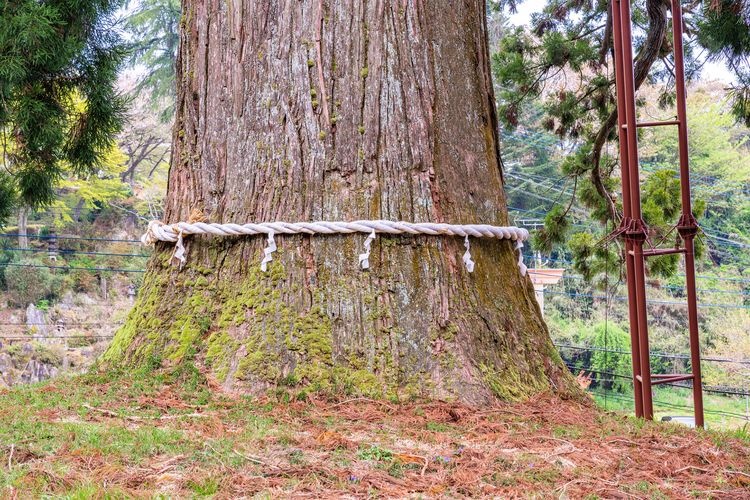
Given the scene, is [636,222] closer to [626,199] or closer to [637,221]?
[637,221]

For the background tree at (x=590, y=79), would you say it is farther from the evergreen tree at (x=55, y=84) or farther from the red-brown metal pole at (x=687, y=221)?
the evergreen tree at (x=55, y=84)

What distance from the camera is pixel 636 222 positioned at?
2781mm

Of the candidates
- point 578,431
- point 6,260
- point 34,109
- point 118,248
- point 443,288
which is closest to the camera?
point 578,431

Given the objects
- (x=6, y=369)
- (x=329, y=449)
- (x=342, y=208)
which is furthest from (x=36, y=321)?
(x=329, y=449)

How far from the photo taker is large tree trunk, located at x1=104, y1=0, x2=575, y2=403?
2355mm

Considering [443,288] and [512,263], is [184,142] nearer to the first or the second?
[443,288]

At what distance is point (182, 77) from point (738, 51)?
3141 millimetres

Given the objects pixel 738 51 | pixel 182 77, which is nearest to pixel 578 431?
pixel 182 77

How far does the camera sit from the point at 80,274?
1659 centimetres

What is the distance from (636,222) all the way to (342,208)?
1113 mm

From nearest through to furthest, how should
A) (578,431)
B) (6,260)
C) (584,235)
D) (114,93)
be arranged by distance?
(578,431), (114,93), (584,235), (6,260)

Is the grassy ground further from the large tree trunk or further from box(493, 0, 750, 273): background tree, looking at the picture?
box(493, 0, 750, 273): background tree

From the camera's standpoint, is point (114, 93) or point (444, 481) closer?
point (444, 481)

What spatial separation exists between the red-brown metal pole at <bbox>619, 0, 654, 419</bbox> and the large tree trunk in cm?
33
